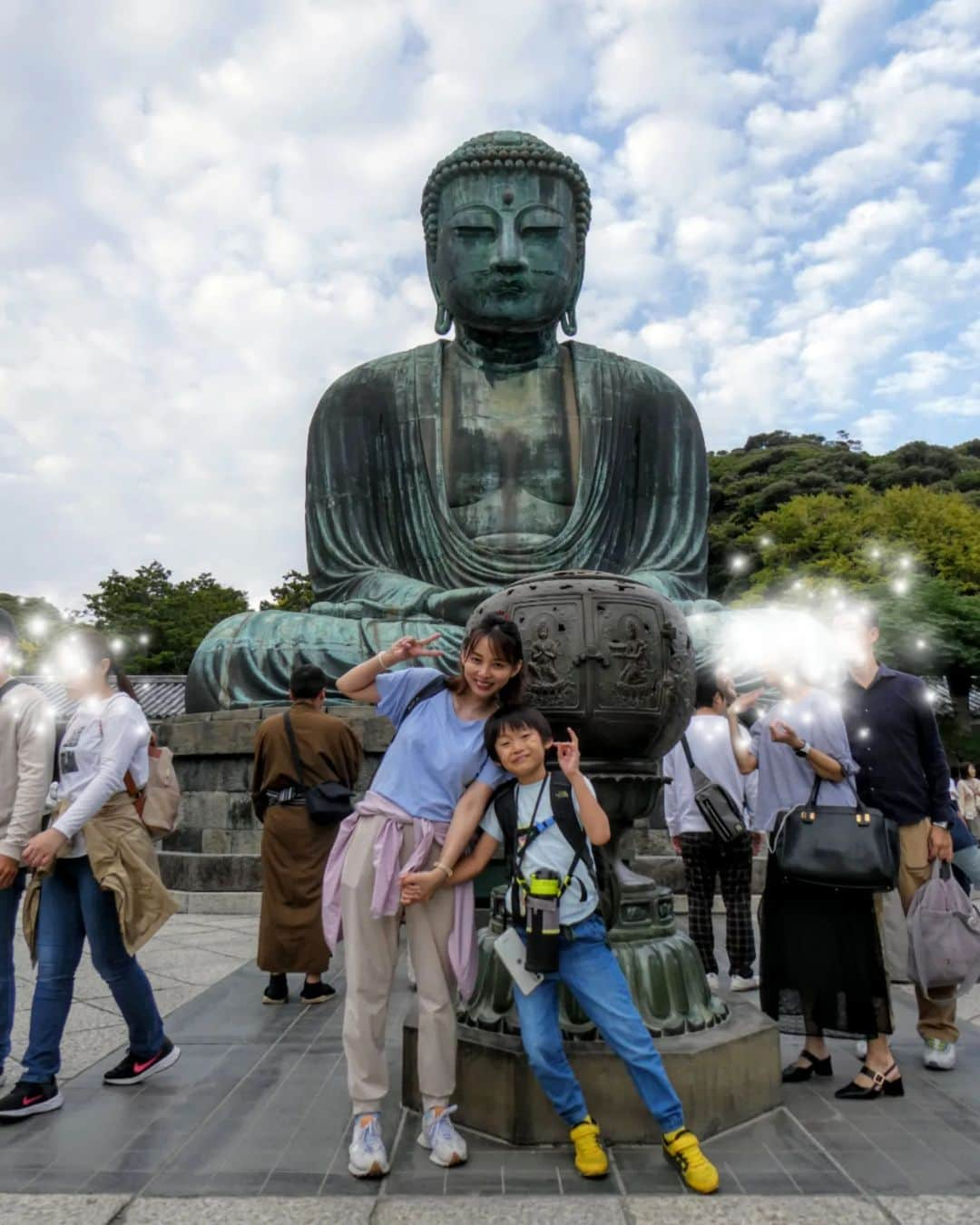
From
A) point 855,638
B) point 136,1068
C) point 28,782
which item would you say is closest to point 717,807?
point 855,638

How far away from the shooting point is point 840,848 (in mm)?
3154

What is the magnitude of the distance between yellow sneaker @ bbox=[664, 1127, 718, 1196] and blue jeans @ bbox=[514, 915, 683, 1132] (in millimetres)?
28

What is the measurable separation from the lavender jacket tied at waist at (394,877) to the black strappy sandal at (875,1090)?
130 cm

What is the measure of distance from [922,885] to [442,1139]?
6.20ft

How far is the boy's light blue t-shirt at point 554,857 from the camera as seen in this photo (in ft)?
8.38

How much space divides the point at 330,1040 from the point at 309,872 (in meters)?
0.86

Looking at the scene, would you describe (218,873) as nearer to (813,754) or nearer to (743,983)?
(743,983)

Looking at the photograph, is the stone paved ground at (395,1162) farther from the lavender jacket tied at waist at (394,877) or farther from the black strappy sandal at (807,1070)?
the lavender jacket tied at waist at (394,877)

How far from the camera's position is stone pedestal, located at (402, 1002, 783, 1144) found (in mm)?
2738

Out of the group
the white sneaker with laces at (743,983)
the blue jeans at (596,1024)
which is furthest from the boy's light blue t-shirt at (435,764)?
the white sneaker with laces at (743,983)

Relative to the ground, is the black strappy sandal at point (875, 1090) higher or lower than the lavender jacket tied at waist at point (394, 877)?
lower

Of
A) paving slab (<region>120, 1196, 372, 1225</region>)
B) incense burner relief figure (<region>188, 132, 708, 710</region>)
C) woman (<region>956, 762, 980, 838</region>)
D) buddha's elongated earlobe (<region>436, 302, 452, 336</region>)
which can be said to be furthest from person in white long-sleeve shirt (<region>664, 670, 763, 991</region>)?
woman (<region>956, 762, 980, 838</region>)

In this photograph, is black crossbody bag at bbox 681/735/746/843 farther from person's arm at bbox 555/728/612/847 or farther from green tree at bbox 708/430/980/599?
green tree at bbox 708/430/980/599

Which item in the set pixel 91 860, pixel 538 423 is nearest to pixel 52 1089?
pixel 91 860
